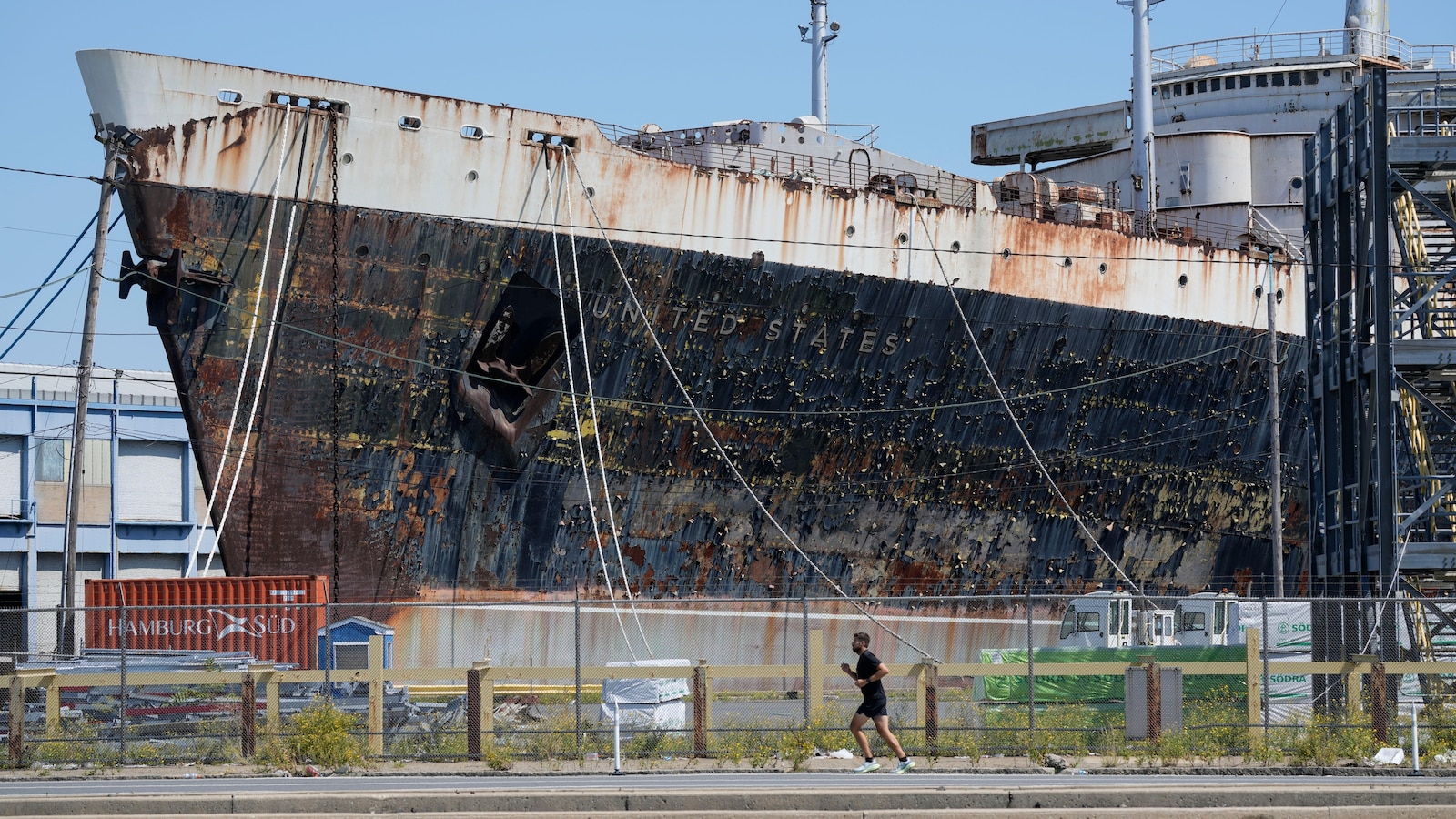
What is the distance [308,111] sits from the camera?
20922mm

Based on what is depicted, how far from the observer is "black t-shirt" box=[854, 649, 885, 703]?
12562 mm

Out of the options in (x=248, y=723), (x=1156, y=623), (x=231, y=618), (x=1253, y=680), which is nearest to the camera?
(x=1253, y=680)

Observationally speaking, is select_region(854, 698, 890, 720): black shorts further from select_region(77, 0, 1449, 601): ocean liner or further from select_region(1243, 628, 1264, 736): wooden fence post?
select_region(77, 0, 1449, 601): ocean liner

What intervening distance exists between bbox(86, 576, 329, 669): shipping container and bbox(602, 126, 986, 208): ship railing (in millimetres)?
9760

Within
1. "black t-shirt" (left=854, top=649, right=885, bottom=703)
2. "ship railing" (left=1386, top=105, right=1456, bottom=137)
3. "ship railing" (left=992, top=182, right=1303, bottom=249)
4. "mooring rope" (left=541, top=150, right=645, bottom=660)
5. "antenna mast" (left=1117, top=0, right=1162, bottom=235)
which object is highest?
"antenna mast" (left=1117, top=0, right=1162, bottom=235)

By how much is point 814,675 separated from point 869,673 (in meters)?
1.73

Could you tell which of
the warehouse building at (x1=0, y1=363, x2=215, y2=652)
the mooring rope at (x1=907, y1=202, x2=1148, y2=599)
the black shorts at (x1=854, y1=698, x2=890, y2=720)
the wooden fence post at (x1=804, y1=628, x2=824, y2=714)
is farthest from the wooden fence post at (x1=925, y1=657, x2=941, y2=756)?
the warehouse building at (x1=0, y1=363, x2=215, y2=652)

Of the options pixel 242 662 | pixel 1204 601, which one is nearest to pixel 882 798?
pixel 242 662

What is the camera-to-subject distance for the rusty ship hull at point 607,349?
21.0 metres

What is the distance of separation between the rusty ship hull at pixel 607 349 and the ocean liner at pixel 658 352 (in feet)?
0.15

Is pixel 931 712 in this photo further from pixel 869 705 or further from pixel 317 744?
pixel 317 744

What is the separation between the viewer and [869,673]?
495 inches

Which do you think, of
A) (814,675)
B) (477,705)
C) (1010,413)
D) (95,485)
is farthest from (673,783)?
(95,485)

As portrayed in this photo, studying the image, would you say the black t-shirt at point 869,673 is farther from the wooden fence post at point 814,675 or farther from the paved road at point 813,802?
the wooden fence post at point 814,675
